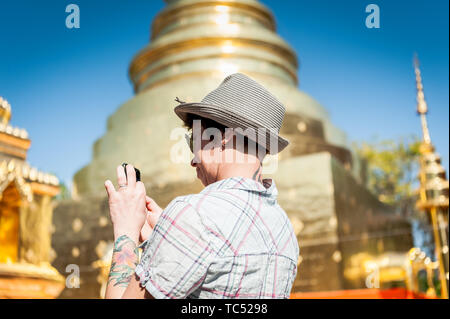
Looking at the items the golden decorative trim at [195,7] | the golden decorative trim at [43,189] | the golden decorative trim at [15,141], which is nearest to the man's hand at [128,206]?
the golden decorative trim at [15,141]

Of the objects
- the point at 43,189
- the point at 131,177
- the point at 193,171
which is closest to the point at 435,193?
the point at 193,171

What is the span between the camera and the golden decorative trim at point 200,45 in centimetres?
1012

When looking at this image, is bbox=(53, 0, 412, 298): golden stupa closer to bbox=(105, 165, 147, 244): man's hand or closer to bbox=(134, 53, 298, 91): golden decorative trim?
bbox=(134, 53, 298, 91): golden decorative trim

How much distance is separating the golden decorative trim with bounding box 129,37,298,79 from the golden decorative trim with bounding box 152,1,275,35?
108 centimetres

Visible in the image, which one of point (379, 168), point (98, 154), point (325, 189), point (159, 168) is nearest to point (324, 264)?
point (325, 189)

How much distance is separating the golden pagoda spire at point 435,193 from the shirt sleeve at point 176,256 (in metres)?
6.31

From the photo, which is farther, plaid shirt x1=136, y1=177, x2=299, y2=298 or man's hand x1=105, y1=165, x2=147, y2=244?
man's hand x1=105, y1=165, x2=147, y2=244

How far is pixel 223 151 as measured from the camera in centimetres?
133

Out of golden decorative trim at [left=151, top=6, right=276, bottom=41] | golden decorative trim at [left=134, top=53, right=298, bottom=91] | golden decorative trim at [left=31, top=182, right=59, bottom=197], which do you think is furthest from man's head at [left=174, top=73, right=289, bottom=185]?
golden decorative trim at [left=151, top=6, right=276, bottom=41]

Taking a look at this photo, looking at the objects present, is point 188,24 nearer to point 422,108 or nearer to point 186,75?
point 186,75

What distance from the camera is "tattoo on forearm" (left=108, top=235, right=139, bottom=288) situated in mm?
1165

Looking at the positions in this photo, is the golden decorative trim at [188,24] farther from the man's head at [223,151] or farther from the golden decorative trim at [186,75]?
the man's head at [223,151]

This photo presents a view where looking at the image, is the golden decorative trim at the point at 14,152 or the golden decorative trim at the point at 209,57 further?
the golden decorative trim at the point at 209,57

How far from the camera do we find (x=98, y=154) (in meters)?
9.87
